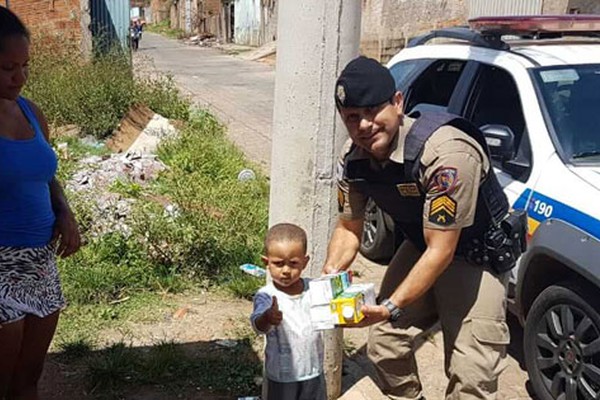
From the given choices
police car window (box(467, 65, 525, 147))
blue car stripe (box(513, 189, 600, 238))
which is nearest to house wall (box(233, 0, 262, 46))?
police car window (box(467, 65, 525, 147))

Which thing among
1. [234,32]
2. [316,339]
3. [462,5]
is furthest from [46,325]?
[234,32]

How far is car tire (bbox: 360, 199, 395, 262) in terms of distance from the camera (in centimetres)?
564

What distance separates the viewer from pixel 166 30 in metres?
59.0

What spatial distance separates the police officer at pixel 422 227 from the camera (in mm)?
2521

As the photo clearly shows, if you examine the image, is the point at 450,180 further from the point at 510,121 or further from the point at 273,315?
the point at 510,121

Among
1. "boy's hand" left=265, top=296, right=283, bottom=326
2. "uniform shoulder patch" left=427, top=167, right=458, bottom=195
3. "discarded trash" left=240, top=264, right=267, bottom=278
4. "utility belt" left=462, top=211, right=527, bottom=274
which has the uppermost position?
"uniform shoulder patch" left=427, top=167, right=458, bottom=195

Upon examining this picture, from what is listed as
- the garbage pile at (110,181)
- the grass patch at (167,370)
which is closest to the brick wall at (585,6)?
the garbage pile at (110,181)

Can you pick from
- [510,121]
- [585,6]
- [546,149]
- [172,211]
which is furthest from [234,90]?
[546,149]

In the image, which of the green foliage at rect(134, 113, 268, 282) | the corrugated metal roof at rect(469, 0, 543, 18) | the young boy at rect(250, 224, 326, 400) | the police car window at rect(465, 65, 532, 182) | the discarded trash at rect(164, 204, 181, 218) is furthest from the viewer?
the corrugated metal roof at rect(469, 0, 543, 18)

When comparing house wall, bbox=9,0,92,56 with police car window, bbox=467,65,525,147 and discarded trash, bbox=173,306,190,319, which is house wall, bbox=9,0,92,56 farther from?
police car window, bbox=467,65,525,147

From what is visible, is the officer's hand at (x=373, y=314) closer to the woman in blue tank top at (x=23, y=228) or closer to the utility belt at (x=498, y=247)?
the utility belt at (x=498, y=247)

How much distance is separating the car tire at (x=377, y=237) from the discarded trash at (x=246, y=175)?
1.87 metres

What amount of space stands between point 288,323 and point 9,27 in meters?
1.56

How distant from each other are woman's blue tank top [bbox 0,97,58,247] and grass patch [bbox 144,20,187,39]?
47312mm
